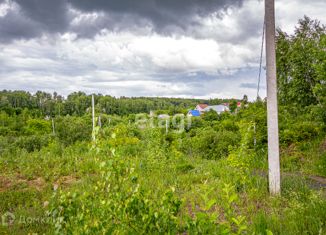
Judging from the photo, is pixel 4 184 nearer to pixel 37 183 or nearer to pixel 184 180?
pixel 37 183

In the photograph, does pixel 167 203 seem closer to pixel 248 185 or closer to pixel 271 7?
pixel 248 185

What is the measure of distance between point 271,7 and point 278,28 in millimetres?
13631

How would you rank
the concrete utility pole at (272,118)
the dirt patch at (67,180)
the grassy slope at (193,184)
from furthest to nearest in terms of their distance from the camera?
the dirt patch at (67,180)
the concrete utility pole at (272,118)
the grassy slope at (193,184)

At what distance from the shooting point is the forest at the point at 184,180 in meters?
1.90

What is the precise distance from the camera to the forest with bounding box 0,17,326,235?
1903mm

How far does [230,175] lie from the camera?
5516mm
